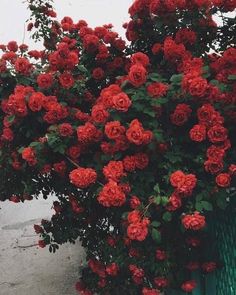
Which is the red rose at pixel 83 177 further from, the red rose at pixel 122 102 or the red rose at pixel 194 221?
the red rose at pixel 194 221

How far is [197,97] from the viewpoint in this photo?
2670 mm

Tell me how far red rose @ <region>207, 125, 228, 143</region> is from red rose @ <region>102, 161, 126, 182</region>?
24.3 inches

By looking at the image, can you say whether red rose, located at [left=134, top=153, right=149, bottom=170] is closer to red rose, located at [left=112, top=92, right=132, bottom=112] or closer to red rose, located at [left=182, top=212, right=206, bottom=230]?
red rose, located at [left=112, top=92, right=132, bottom=112]

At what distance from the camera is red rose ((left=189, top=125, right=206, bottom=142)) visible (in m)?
2.62

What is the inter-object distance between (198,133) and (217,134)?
0.12 m

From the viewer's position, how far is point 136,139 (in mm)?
2510

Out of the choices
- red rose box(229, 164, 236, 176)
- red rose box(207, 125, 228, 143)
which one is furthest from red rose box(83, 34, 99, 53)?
red rose box(229, 164, 236, 176)

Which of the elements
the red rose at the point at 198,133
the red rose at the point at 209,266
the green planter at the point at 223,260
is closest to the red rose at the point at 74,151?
the red rose at the point at 198,133

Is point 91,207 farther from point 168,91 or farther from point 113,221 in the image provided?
point 168,91

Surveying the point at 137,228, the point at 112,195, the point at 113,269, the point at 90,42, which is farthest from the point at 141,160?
the point at 90,42

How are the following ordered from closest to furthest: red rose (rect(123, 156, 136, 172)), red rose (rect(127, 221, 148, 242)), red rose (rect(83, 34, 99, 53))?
red rose (rect(127, 221, 148, 242)) < red rose (rect(123, 156, 136, 172)) < red rose (rect(83, 34, 99, 53))

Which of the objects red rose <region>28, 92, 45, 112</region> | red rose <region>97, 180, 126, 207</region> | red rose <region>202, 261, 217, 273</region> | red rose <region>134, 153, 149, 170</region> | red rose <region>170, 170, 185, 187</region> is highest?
red rose <region>28, 92, 45, 112</region>

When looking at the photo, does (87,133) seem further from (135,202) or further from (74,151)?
(135,202)

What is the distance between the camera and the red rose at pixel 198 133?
262 cm
